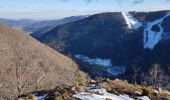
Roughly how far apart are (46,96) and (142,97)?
25.6ft

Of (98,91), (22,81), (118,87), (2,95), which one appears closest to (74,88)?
(98,91)

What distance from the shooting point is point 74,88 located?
3109cm

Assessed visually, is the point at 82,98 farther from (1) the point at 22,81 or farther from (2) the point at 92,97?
(1) the point at 22,81

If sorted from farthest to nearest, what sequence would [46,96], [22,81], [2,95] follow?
[22,81] < [2,95] < [46,96]

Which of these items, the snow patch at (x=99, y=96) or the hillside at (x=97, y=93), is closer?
the hillside at (x=97, y=93)

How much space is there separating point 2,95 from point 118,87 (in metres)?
20.2

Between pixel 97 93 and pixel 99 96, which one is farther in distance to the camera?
pixel 97 93

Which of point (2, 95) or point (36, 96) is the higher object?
point (36, 96)

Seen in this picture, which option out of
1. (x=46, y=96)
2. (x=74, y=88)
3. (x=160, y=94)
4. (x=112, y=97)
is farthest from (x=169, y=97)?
(x=46, y=96)

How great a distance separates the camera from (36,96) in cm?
2933

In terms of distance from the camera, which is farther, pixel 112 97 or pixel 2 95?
pixel 2 95

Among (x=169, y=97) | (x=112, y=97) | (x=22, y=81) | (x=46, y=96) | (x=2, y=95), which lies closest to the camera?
(x=46, y=96)

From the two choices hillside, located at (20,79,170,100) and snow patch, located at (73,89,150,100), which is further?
snow patch, located at (73,89,150,100)

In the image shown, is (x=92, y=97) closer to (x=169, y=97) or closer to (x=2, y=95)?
(x=169, y=97)
